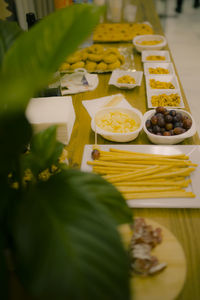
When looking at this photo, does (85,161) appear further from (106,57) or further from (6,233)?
(106,57)

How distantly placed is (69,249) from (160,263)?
0.35 metres

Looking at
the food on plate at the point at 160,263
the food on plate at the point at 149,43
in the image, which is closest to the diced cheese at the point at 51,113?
the food on plate at the point at 160,263

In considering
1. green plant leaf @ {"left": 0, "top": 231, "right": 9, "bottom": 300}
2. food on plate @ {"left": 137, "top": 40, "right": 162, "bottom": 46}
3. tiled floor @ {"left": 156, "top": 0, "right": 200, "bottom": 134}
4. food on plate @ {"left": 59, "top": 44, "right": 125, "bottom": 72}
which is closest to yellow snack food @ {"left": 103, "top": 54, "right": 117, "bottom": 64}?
food on plate @ {"left": 59, "top": 44, "right": 125, "bottom": 72}

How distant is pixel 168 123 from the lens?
42.0 inches

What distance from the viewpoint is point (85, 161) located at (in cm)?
95

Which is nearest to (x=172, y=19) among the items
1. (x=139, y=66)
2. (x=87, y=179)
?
(x=139, y=66)

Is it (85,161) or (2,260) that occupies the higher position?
(2,260)

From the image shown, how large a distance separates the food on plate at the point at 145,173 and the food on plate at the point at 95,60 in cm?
84

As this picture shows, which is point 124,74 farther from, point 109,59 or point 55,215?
point 55,215

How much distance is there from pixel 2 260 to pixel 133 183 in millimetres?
532

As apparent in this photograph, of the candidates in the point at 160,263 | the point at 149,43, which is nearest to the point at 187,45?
the point at 149,43

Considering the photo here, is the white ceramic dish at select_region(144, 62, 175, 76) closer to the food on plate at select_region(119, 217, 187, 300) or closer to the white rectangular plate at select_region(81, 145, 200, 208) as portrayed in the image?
the white rectangular plate at select_region(81, 145, 200, 208)

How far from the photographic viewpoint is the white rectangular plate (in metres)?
0.79

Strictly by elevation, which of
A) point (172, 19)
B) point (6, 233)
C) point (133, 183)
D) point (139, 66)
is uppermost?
point (6, 233)
